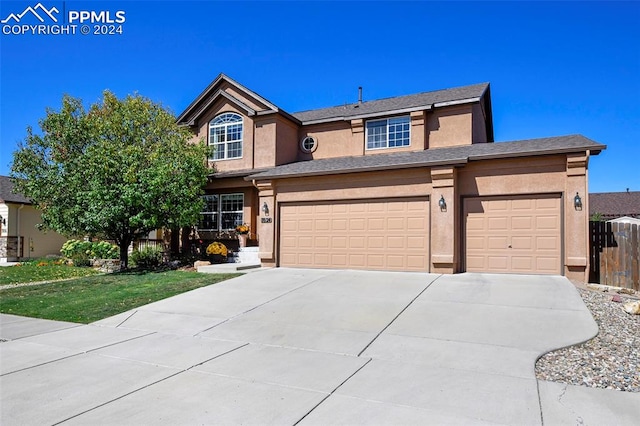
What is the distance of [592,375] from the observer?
5.36 m

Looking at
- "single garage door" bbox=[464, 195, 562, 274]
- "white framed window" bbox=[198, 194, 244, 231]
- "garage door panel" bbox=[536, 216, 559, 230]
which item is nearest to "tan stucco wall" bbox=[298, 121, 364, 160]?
"white framed window" bbox=[198, 194, 244, 231]

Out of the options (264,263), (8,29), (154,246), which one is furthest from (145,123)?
(264,263)

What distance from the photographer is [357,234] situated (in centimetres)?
1415

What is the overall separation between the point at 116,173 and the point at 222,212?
478cm

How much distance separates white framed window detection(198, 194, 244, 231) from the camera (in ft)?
60.9

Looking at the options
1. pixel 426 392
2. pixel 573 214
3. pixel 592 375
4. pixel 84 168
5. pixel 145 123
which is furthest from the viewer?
pixel 145 123

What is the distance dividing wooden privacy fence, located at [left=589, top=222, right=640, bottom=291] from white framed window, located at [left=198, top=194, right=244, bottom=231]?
12786mm

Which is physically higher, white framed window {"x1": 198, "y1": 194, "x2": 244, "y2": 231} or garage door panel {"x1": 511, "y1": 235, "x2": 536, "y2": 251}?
white framed window {"x1": 198, "y1": 194, "x2": 244, "y2": 231}

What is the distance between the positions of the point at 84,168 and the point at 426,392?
15584 mm

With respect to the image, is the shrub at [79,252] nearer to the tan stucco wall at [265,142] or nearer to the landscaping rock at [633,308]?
the tan stucco wall at [265,142]

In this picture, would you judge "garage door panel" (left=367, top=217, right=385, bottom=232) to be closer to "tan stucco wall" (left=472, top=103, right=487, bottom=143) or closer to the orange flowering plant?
the orange flowering plant

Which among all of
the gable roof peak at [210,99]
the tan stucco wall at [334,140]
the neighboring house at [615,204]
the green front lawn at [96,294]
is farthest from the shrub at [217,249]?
the neighboring house at [615,204]

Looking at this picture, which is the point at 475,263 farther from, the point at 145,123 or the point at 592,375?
the point at 145,123

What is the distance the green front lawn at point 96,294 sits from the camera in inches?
369
